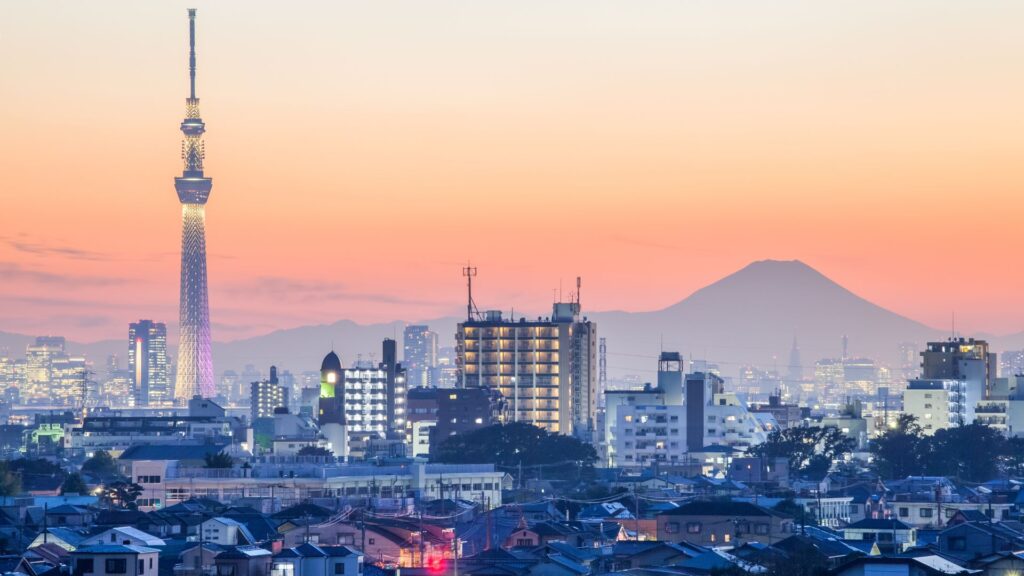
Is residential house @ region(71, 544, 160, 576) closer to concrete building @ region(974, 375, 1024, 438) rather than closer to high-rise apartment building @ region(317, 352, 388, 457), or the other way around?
high-rise apartment building @ region(317, 352, 388, 457)

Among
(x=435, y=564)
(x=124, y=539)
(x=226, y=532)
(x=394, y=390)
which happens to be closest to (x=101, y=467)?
(x=394, y=390)

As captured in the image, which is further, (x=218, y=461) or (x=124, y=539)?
(x=218, y=461)

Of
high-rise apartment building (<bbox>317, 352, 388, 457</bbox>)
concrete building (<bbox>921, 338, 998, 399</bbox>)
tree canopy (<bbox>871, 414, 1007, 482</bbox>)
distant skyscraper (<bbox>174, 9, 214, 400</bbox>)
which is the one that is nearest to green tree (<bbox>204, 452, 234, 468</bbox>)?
tree canopy (<bbox>871, 414, 1007, 482</bbox>)

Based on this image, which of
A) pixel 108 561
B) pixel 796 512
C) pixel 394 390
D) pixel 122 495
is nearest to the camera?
pixel 108 561

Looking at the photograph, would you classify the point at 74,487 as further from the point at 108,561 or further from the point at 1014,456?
the point at 1014,456

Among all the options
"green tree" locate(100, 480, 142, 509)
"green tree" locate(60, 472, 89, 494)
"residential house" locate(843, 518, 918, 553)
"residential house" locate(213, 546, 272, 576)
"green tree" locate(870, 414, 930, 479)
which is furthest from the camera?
"green tree" locate(870, 414, 930, 479)

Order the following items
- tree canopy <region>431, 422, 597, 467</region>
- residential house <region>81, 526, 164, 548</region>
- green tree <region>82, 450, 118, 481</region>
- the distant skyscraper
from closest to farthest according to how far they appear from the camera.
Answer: residential house <region>81, 526, 164, 548</region> → green tree <region>82, 450, 118, 481</region> → tree canopy <region>431, 422, 597, 467</region> → the distant skyscraper

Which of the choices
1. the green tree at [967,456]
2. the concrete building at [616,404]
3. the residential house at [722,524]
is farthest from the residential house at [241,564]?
the concrete building at [616,404]

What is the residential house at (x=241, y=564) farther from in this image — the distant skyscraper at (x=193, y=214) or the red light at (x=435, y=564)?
the distant skyscraper at (x=193, y=214)
